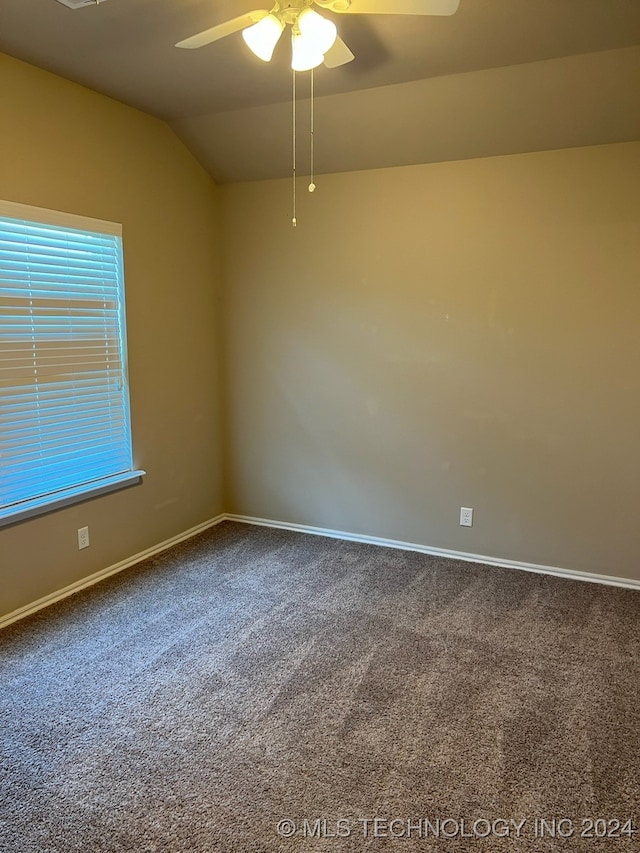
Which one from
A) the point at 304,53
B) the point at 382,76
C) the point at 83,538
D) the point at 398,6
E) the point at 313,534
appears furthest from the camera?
the point at 313,534

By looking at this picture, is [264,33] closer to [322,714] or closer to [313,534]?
[322,714]

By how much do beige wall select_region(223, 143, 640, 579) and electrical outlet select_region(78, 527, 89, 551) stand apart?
52.9 inches

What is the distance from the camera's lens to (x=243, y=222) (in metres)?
4.01

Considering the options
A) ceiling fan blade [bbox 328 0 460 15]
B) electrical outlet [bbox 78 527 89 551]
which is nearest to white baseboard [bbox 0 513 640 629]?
electrical outlet [bbox 78 527 89 551]

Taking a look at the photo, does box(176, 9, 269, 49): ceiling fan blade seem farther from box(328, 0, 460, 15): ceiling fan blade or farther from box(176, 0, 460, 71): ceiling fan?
box(328, 0, 460, 15): ceiling fan blade

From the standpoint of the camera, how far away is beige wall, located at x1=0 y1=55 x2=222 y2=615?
9.21ft

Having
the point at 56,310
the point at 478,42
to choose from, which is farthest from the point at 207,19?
the point at 56,310

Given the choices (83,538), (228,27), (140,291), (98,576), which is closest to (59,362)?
(140,291)

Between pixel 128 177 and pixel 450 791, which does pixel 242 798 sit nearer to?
pixel 450 791

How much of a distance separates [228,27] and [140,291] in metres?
1.79

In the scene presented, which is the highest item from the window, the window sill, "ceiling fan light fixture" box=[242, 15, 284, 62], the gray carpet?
"ceiling fan light fixture" box=[242, 15, 284, 62]

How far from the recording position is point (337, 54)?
217 cm

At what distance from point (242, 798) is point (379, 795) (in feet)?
1.40

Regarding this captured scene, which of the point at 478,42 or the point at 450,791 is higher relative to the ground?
the point at 478,42
